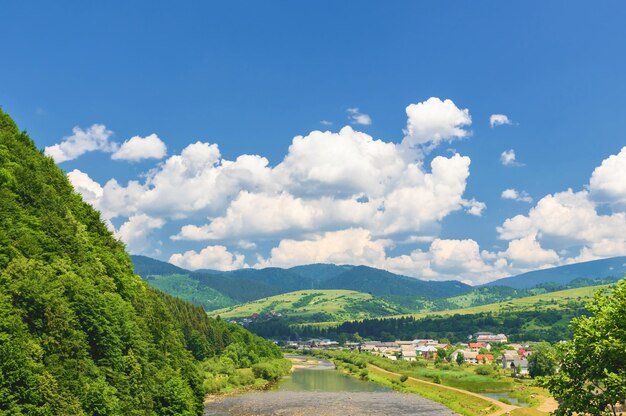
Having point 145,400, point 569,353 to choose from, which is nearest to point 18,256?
point 145,400

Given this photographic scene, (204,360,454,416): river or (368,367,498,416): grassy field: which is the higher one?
(204,360,454,416): river

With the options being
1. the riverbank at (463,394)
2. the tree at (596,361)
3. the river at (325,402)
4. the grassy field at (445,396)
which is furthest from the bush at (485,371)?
the tree at (596,361)

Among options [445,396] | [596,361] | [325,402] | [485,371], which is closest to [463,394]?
[445,396]

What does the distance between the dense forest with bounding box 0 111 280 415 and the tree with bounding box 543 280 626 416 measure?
132 ft

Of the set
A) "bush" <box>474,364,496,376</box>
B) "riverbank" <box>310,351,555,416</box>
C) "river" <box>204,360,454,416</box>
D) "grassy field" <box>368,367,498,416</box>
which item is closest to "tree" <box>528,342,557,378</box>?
"riverbank" <box>310,351,555,416</box>

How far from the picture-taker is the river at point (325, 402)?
335 feet

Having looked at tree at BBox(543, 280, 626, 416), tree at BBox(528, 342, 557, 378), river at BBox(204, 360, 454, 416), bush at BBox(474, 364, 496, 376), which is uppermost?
tree at BBox(543, 280, 626, 416)

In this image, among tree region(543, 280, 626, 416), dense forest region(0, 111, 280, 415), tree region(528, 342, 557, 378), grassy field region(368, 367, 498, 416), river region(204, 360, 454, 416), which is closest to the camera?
Answer: tree region(543, 280, 626, 416)

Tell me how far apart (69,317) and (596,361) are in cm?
4630

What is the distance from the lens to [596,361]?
1377 inches

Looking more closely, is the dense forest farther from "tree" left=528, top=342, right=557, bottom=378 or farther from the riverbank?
"tree" left=528, top=342, right=557, bottom=378

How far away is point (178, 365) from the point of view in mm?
85875

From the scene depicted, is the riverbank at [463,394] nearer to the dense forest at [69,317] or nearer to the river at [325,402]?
the river at [325,402]

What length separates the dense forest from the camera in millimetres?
47719
